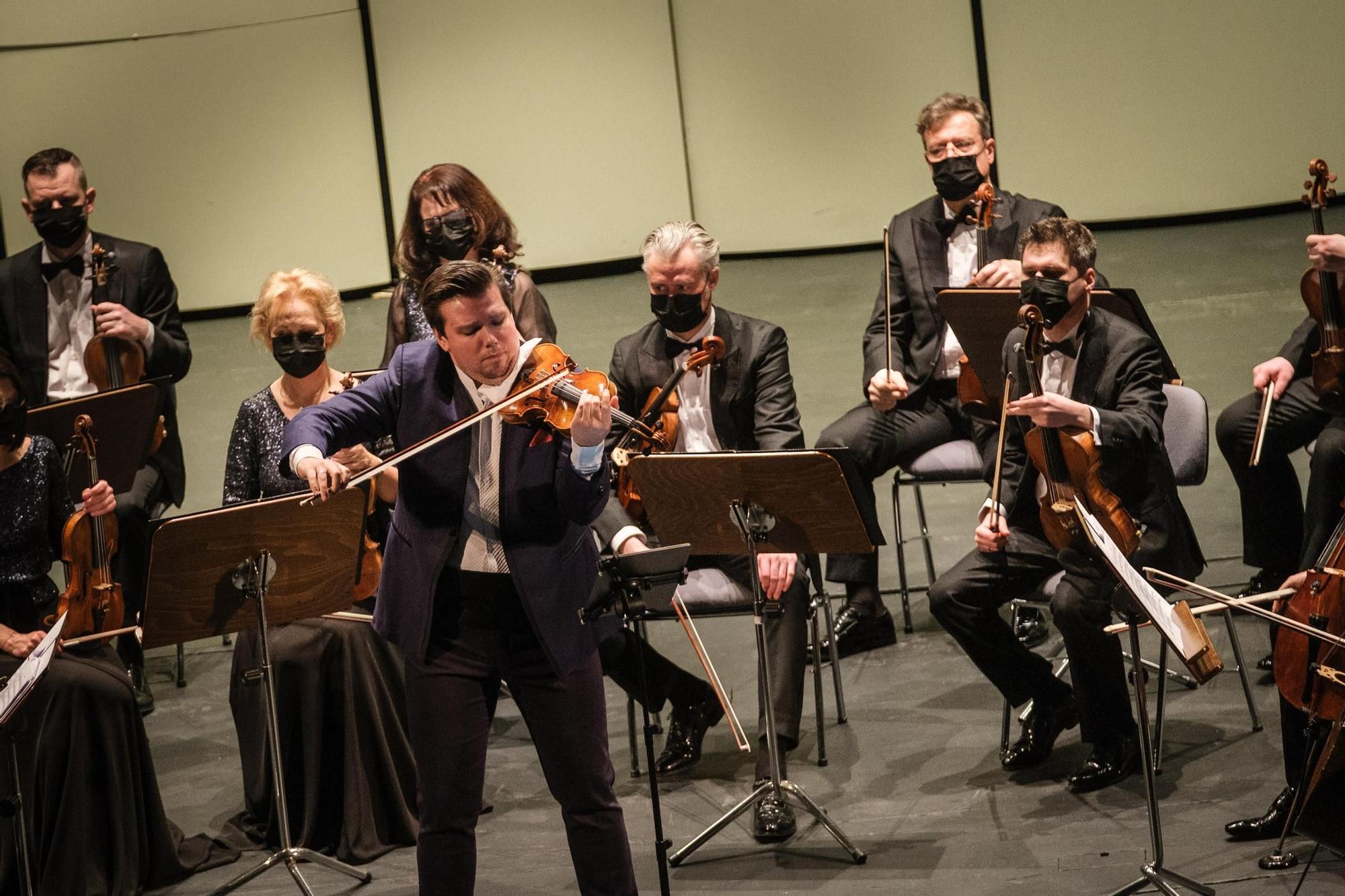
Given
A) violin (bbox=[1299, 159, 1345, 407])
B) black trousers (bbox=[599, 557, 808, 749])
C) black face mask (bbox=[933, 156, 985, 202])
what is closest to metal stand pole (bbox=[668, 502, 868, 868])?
black trousers (bbox=[599, 557, 808, 749])

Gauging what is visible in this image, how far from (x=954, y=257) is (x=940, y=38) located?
4538mm

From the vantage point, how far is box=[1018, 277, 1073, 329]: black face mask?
3.72 metres

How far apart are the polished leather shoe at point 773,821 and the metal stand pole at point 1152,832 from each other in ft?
2.61

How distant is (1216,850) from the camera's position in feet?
11.0

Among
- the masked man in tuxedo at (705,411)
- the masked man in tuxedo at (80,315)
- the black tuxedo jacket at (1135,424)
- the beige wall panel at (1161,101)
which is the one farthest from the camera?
the beige wall panel at (1161,101)

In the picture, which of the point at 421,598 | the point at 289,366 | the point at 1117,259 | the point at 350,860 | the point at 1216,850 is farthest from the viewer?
the point at 1117,259

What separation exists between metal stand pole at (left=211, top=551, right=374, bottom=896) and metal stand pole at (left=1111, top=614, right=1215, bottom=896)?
5.71 feet

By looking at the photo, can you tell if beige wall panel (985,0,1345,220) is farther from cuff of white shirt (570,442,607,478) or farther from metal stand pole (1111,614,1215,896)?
cuff of white shirt (570,442,607,478)

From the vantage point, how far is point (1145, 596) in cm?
271

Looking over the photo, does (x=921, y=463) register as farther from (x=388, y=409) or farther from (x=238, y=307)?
(x=238, y=307)

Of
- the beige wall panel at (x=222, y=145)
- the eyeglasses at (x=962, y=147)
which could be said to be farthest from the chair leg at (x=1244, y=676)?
the beige wall panel at (x=222, y=145)

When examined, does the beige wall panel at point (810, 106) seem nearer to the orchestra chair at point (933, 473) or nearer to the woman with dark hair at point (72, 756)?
the orchestra chair at point (933, 473)

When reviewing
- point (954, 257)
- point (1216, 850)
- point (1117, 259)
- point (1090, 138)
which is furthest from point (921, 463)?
point (1090, 138)

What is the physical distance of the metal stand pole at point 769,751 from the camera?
346 cm
